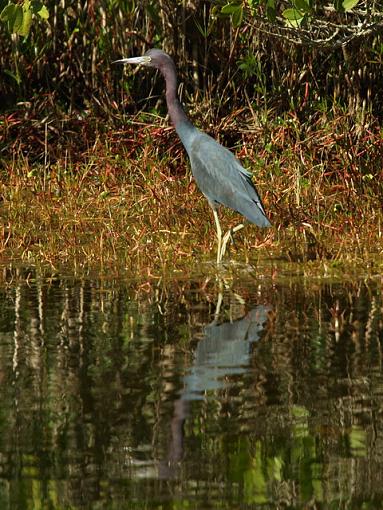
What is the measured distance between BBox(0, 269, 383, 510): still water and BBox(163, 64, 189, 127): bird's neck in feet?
7.19

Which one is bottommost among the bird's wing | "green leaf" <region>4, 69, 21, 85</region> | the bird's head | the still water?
the still water

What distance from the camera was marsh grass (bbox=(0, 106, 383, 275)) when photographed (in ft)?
29.0

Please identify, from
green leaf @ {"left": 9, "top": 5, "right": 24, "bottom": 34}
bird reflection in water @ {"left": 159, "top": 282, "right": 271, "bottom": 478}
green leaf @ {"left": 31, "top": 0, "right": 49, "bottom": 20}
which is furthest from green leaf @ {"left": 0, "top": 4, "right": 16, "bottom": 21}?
bird reflection in water @ {"left": 159, "top": 282, "right": 271, "bottom": 478}

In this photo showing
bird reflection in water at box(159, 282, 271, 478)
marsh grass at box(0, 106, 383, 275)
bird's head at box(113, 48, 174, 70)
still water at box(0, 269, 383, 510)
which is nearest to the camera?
still water at box(0, 269, 383, 510)

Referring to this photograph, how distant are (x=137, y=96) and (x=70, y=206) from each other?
8.69 ft

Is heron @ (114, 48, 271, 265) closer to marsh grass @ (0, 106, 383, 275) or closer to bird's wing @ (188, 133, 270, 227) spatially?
bird's wing @ (188, 133, 270, 227)

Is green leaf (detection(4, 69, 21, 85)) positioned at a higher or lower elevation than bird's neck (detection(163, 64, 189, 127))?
higher

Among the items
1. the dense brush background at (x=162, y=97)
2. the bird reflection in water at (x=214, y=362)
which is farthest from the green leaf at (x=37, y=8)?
the dense brush background at (x=162, y=97)

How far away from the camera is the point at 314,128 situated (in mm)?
12062

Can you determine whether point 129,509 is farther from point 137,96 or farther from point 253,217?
point 137,96

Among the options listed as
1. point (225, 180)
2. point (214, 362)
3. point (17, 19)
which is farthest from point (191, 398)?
point (225, 180)

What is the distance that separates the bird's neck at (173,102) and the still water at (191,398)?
2.19 meters

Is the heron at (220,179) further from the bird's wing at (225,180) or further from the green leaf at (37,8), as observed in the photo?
the green leaf at (37,8)

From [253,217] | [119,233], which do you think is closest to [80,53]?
[119,233]
